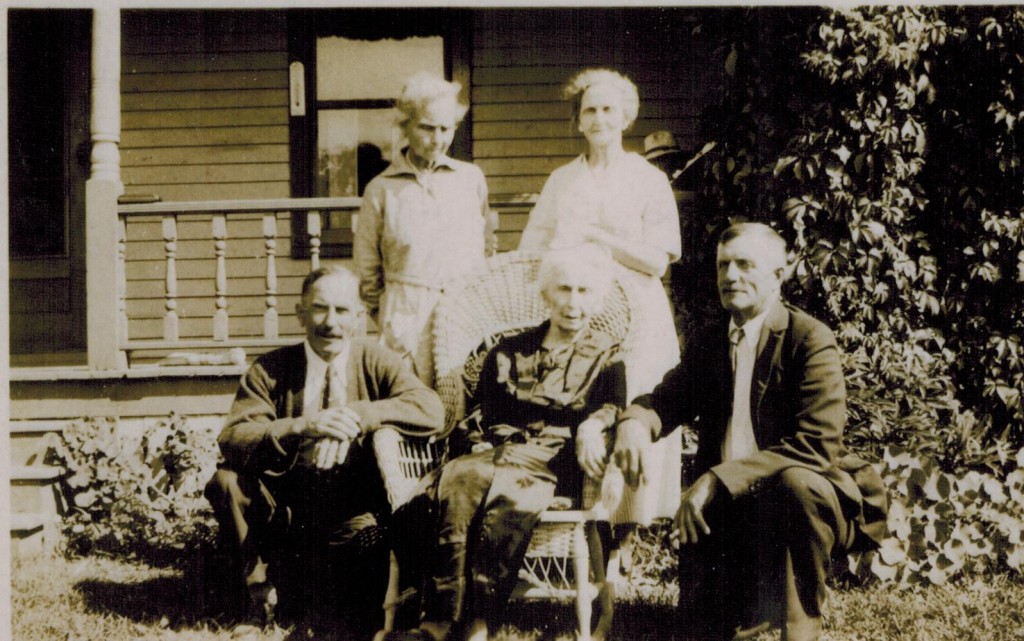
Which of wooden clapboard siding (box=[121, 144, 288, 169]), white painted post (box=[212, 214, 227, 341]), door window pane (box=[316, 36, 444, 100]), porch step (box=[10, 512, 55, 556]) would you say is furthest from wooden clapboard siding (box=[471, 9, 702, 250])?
porch step (box=[10, 512, 55, 556])

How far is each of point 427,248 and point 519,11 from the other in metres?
3.72

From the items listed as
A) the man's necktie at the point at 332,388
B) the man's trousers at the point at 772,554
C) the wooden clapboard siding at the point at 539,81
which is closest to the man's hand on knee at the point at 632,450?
the man's trousers at the point at 772,554

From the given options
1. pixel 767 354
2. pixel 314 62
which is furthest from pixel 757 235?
pixel 314 62

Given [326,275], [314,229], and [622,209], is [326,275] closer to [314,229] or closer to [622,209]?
[622,209]

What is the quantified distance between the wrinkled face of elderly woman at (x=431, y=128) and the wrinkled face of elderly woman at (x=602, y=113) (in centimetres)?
52

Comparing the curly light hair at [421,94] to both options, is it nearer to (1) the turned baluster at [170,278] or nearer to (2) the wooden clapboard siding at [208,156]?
(1) the turned baluster at [170,278]

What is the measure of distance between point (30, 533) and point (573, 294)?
115 inches

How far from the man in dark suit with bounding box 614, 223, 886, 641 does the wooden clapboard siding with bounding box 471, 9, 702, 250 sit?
4.00 metres

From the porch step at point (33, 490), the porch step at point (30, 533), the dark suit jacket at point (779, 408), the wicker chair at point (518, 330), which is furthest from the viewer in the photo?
the porch step at point (33, 490)

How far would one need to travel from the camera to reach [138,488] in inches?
180

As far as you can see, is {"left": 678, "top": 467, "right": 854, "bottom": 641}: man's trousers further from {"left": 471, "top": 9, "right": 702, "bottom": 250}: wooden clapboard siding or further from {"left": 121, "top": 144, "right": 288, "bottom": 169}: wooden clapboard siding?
{"left": 121, "top": 144, "right": 288, "bottom": 169}: wooden clapboard siding

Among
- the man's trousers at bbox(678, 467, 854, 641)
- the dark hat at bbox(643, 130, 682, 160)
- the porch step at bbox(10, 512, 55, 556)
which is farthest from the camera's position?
the dark hat at bbox(643, 130, 682, 160)

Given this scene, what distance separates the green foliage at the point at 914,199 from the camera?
175 inches

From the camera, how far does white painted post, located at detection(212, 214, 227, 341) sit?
216 inches
